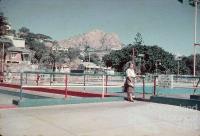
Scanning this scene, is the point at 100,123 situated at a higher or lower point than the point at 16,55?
lower

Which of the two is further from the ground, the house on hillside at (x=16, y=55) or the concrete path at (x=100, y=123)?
the house on hillside at (x=16, y=55)

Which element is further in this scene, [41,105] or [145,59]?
[145,59]

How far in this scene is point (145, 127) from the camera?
242 inches

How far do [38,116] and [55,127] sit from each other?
1273 mm

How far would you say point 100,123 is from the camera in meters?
6.35

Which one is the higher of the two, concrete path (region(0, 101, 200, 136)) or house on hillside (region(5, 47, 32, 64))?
house on hillside (region(5, 47, 32, 64))

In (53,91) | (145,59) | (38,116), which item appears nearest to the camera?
(38,116)

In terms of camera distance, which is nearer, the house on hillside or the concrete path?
the concrete path

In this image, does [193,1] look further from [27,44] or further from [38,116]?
[27,44]

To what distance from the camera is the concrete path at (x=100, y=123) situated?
5469 millimetres

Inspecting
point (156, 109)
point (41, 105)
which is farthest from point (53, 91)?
point (156, 109)

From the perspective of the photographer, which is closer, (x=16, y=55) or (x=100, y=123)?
(x=100, y=123)

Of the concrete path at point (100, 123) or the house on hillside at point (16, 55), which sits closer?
the concrete path at point (100, 123)

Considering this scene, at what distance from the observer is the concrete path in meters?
5.47
